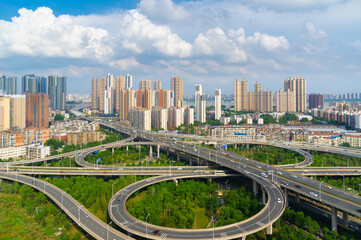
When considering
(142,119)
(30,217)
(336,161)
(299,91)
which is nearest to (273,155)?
(336,161)

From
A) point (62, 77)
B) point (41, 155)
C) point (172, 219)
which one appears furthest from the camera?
point (62, 77)

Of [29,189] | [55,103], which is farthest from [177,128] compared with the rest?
[55,103]

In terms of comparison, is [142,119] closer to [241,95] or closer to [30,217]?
[30,217]

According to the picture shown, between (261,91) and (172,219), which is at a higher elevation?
(261,91)

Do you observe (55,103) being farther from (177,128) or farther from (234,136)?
(234,136)

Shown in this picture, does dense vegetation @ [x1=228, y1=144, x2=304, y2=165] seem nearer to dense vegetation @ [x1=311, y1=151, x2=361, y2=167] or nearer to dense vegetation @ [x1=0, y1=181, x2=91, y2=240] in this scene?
dense vegetation @ [x1=311, y1=151, x2=361, y2=167]

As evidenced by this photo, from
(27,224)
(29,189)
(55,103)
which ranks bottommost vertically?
(27,224)

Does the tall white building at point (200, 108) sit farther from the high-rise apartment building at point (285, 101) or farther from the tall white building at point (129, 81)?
the tall white building at point (129, 81)

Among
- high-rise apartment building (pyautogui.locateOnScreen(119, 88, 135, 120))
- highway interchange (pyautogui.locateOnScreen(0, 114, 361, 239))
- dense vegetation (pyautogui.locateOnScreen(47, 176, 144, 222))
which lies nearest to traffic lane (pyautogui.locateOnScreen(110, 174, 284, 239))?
highway interchange (pyautogui.locateOnScreen(0, 114, 361, 239))

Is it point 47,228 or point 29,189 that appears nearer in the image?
point 47,228
